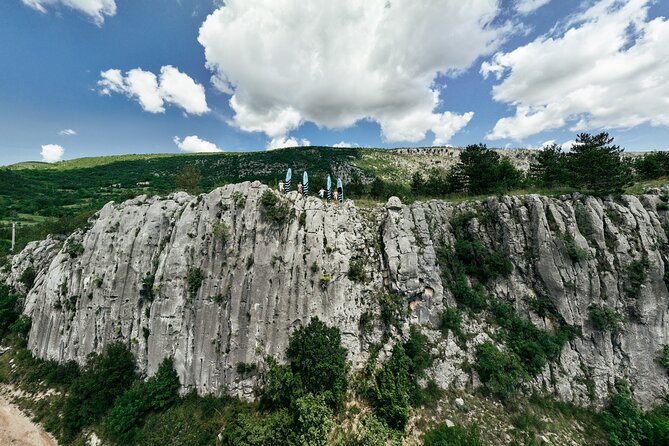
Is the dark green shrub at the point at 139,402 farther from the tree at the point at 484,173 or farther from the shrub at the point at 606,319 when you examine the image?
the tree at the point at 484,173

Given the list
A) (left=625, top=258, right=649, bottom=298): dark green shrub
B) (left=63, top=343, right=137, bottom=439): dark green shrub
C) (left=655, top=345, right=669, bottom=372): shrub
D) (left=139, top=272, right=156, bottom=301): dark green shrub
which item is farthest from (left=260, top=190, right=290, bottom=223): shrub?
(left=655, top=345, right=669, bottom=372): shrub

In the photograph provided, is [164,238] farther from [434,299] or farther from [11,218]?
[11,218]

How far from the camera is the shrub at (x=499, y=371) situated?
20047 mm

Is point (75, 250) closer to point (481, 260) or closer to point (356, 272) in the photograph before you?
point (356, 272)

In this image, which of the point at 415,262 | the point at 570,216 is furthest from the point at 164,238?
the point at 570,216

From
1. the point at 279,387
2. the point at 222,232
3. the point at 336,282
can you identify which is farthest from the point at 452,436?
the point at 222,232

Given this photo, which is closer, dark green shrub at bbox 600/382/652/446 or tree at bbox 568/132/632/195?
dark green shrub at bbox 600/382/652/446

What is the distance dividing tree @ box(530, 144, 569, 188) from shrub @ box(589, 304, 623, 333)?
16.2 metres

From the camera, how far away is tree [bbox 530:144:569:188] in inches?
1252

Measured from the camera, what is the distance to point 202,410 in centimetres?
2008

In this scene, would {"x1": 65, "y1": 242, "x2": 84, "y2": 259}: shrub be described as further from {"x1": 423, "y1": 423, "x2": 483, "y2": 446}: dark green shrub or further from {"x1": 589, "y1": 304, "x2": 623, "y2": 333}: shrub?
{"x1": 589, "y1": 304, "x2": 623, "y2": 333}: shrub

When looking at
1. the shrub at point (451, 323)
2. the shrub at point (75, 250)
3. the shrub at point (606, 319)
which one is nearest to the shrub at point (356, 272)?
the shrub at point (451, 323)

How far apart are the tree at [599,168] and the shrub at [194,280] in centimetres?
4367

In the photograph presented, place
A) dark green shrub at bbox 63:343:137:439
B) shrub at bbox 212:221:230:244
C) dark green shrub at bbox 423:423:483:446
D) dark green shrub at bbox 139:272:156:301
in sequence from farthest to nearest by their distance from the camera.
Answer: dark green shrub at bbox 139:272:156:301 → shrub at bbox 212:221:230:244 → dark green shrub at bbox 63:343:137:439 → dark green shrub at bbox 423:423:483:446
